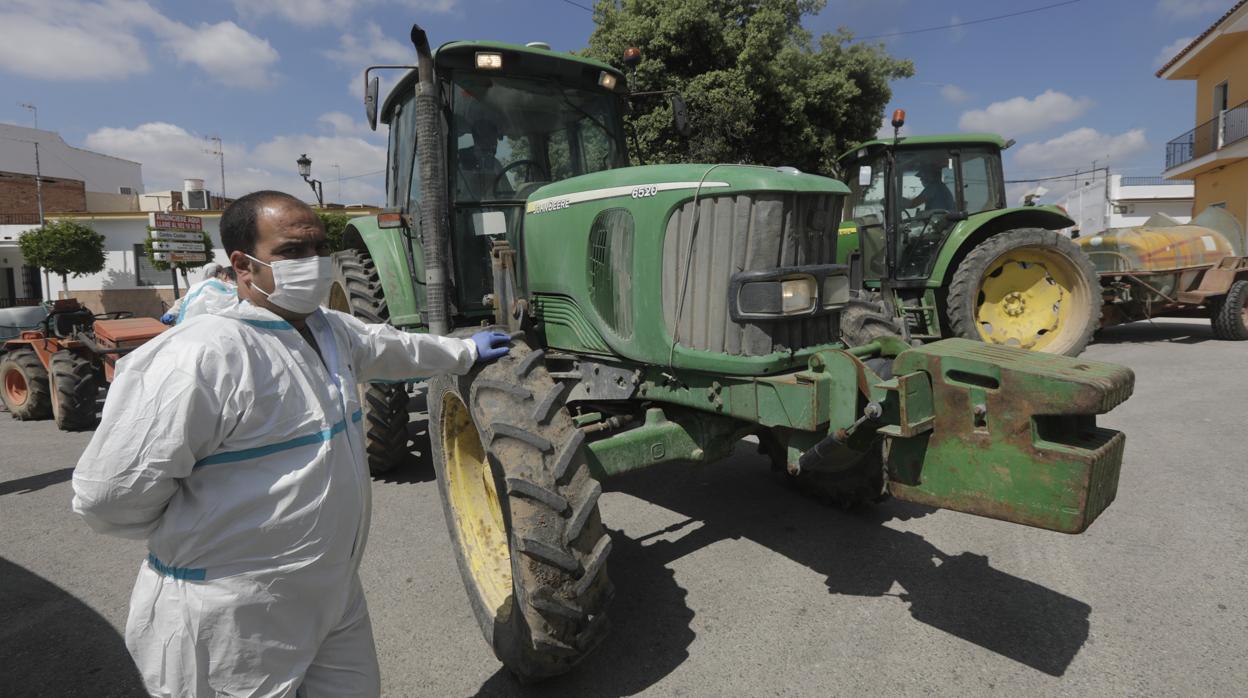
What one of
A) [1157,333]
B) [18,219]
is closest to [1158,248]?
[1157,333]

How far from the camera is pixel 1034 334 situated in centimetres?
807

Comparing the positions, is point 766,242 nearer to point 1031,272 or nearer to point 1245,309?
point 1031,272

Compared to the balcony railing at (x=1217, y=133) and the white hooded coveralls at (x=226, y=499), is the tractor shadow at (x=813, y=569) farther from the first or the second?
the balcony railing at (x=1217, y=133)

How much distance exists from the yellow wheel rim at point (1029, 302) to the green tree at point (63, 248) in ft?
88.6

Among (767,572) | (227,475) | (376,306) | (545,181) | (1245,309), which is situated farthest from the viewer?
(1245,309)

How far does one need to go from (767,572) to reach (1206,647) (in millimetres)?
1799

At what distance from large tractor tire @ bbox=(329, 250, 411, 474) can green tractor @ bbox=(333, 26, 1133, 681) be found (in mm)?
1136

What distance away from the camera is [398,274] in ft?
16.2

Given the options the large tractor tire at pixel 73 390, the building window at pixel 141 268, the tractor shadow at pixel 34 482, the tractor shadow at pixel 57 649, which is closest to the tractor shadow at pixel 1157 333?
the tractor shadow at pixel 57 649

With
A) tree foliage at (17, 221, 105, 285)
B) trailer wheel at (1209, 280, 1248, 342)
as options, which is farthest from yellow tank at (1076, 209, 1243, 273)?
tree foliage at (17, 221, 105, 285)

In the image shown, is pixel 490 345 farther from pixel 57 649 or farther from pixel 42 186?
pixel 42 186

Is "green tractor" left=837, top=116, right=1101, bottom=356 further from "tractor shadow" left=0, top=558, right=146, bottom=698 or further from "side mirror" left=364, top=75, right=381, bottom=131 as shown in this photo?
"tractor shadow" left=0, top=558, right=146, bottom=698

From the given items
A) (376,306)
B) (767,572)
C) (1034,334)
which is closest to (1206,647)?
(767,572)

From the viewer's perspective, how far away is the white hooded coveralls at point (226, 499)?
4.77 ft
